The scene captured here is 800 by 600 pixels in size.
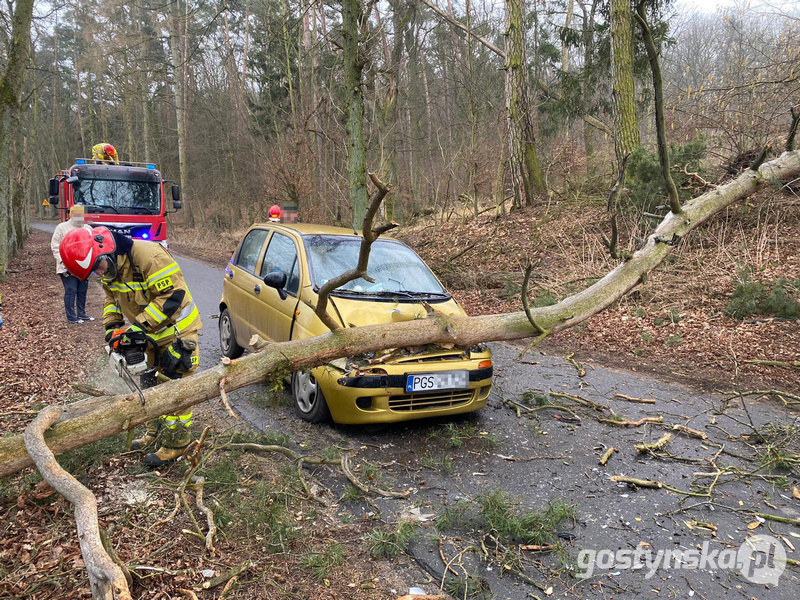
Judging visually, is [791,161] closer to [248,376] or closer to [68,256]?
A: [248,376]

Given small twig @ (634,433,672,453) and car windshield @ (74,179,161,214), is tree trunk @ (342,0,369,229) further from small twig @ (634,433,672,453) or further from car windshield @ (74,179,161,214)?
small twig @ (634,433,672,453)

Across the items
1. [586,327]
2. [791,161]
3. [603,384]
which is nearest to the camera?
[603,384]

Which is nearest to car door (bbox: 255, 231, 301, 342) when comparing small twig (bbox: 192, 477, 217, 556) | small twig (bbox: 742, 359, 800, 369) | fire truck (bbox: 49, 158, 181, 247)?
small twig (bbox: 192, 477, 217, 556)

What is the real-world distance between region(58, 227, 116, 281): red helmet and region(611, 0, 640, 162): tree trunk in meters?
10.2

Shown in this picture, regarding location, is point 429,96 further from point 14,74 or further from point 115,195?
point 14,74

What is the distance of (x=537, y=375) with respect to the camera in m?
6.11

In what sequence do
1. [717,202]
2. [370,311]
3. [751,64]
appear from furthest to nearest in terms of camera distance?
[751,64]
[717,202]
[370,311]

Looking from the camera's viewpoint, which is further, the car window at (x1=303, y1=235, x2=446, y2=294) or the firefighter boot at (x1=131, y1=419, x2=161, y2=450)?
the car window at (x1=303, y1=235, x2=446, y2=294)

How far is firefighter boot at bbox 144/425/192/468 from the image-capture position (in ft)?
12.0

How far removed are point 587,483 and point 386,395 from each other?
1.60 metres

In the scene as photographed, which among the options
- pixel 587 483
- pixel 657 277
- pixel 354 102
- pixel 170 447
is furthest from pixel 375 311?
pixel 354 102

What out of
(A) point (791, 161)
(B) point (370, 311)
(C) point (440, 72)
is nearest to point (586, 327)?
(A) point (791, 161)

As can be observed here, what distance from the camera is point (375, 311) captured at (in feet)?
14.8

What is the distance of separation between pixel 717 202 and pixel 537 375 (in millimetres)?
3082
